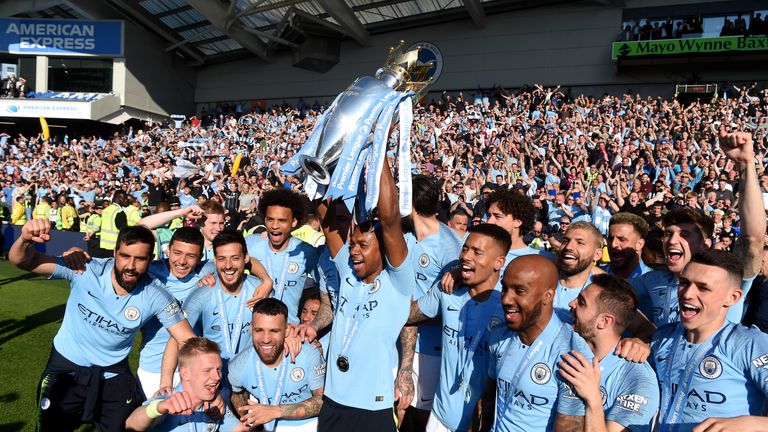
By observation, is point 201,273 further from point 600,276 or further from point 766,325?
point 766,325

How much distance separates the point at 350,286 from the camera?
373cm

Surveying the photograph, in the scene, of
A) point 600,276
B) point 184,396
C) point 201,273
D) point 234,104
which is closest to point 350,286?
point 184,396

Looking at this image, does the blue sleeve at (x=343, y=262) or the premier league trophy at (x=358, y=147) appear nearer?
the premier league trophy at (x=358, y=147)

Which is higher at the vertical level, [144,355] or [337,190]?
[337,190]

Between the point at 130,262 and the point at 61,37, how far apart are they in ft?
124

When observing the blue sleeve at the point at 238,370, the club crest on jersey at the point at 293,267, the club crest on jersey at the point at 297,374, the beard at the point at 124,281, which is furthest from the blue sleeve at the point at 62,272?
the club crest on jersey at the point at 297,374

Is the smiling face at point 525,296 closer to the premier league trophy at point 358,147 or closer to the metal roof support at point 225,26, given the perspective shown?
the premier league trophy at point 358,147

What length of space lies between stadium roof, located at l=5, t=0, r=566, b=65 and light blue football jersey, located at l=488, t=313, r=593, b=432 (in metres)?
26.2

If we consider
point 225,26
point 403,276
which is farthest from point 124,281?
point 225,26

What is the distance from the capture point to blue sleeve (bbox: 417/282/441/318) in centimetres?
380

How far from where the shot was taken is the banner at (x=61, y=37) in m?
35.1

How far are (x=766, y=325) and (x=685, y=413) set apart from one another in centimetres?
250

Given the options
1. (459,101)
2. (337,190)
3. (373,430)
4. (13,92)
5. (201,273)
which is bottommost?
(373,430)

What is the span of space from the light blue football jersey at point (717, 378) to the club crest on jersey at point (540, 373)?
0.66 meters
